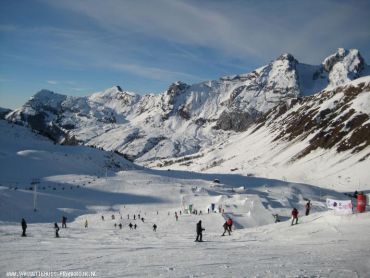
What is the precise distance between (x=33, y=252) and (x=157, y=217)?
40457 millimetres

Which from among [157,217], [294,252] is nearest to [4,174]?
[157,217]

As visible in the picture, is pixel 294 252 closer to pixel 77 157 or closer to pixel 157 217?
pixel 157 217

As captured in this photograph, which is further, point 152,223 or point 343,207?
point 152,223

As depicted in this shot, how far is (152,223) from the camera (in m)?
58.2

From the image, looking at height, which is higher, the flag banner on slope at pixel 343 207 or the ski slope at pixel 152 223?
the flag banner on slope at pixel 343 207

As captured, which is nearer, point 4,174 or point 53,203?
point 53,203

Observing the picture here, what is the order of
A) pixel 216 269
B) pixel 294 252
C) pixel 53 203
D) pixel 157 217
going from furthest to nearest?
1. pixel 53 203
2. pixel 157 217
3. pixel 294 252
4. pixel 216 269

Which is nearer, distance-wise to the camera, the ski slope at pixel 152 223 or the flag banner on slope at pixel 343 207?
the ski slope at pixel 152 223

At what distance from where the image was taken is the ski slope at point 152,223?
64.7 feet

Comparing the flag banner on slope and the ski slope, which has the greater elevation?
the flag banner on slope

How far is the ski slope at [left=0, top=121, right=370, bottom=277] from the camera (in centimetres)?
1972

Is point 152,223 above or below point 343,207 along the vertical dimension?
below

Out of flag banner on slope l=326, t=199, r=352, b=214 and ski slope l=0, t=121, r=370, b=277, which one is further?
flag banner on slope l=326, t=199, r=352, b=214

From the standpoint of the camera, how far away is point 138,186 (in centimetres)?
9038
